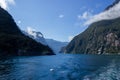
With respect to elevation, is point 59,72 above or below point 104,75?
above

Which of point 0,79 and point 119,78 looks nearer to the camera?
point 0,79

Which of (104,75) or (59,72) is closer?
(104,75)

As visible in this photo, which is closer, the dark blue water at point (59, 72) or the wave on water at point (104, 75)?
the wave on water at point (104, 75)

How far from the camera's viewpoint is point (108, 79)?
5853 centimetres

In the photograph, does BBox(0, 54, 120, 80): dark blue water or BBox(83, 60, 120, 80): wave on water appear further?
BBox(0, 54, 120, 80): dark blue water

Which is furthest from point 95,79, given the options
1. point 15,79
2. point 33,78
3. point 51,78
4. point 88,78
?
point 15,79

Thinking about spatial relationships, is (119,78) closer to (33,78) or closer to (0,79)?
(33,78)

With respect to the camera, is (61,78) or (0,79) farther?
(61,78)

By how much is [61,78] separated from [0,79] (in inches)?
604

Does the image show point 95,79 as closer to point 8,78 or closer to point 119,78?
point 119,78

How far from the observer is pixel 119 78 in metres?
59.9

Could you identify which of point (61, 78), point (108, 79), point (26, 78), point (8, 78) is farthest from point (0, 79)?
point (108, 79)

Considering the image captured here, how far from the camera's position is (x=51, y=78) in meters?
60.5

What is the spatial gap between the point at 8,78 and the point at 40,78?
808cm
